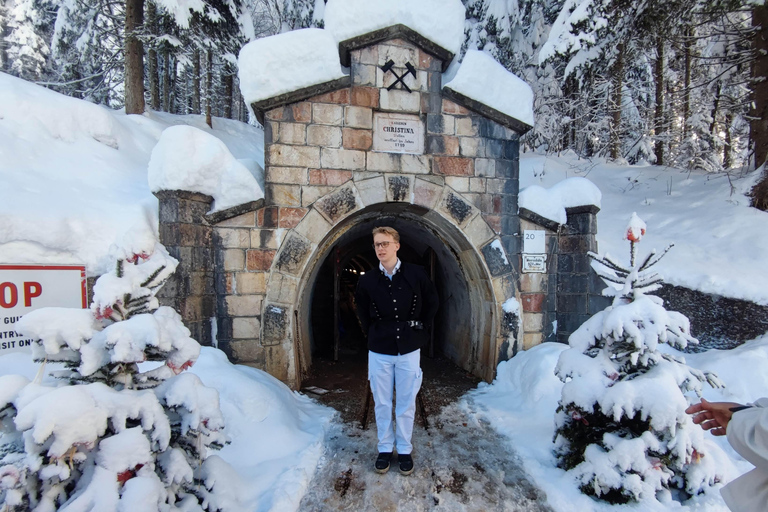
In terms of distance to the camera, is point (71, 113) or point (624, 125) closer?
point (71, 113)

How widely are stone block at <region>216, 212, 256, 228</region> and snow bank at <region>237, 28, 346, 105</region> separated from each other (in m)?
1.31

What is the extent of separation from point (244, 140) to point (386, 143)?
27.1 feet

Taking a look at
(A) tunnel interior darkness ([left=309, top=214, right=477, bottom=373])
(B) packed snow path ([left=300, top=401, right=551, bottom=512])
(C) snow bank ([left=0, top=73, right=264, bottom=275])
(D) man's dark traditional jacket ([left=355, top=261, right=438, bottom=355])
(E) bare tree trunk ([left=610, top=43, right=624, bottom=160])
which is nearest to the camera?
(B) packed snow path ([left=300, top=401, right=551, bottom=512])

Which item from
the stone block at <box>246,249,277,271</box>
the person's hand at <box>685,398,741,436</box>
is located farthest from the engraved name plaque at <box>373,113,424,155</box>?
the person's hand at <box>685,398,741,436</box>

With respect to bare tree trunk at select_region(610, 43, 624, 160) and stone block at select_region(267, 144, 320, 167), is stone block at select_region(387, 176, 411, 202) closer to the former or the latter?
stone block at select_region(267, 144, 320, 167)

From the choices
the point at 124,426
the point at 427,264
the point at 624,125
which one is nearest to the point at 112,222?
the point at 124,426

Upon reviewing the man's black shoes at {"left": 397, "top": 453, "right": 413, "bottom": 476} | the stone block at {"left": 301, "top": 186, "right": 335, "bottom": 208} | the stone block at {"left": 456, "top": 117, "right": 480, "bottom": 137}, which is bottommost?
the man's black shoes at {"left": 397, "top": 453, "right": 413, "bottom": 476}

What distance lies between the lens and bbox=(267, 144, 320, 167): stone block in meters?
4.65

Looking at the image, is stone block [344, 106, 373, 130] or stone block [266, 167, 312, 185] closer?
stone block [266, 167, 312, 185]

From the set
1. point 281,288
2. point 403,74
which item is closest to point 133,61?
point 403,74

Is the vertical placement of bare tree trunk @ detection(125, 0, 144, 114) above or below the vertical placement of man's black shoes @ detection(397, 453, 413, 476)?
above

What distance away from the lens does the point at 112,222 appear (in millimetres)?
4156

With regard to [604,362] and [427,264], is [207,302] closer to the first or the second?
[604,362]

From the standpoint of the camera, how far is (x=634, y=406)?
2.69 meters
